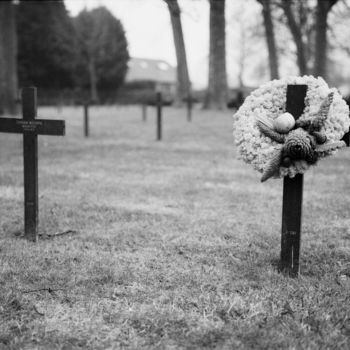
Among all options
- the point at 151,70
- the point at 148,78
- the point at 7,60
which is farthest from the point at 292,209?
the point at 151,70

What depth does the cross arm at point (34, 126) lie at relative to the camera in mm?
4195

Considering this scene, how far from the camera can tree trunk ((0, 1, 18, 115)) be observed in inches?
810

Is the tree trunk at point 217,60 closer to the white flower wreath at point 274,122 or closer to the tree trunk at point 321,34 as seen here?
the tree trunk at point 321,34

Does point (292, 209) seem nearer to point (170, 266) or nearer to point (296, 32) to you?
point (170, 266)

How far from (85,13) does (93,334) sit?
4344 centimetres

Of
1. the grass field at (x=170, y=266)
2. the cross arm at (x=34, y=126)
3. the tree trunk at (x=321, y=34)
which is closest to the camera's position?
the grass field at (x=170, y=266)

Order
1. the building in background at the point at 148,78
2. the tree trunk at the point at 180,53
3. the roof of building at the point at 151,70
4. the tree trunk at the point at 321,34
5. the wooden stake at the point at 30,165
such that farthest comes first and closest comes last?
1. the roof of building at the point at 151,70
2. the building in background at the point at 148,78
3. the tree trunk at the point at 180,53
4. the tree trunk at the point at 321,34
5. the wooden stake at the point at 30,165

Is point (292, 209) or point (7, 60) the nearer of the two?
point (292, 209)

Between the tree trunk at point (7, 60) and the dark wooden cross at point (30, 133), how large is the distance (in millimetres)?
17044

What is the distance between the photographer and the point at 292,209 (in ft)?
11.6

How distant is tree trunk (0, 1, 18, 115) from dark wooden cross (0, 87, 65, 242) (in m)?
17.0

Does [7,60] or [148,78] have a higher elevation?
[148,78]

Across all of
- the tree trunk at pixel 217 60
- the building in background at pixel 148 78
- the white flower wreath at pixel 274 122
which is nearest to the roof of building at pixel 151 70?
the building in background at pixel 148 78

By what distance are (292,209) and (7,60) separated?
67.0 ft
